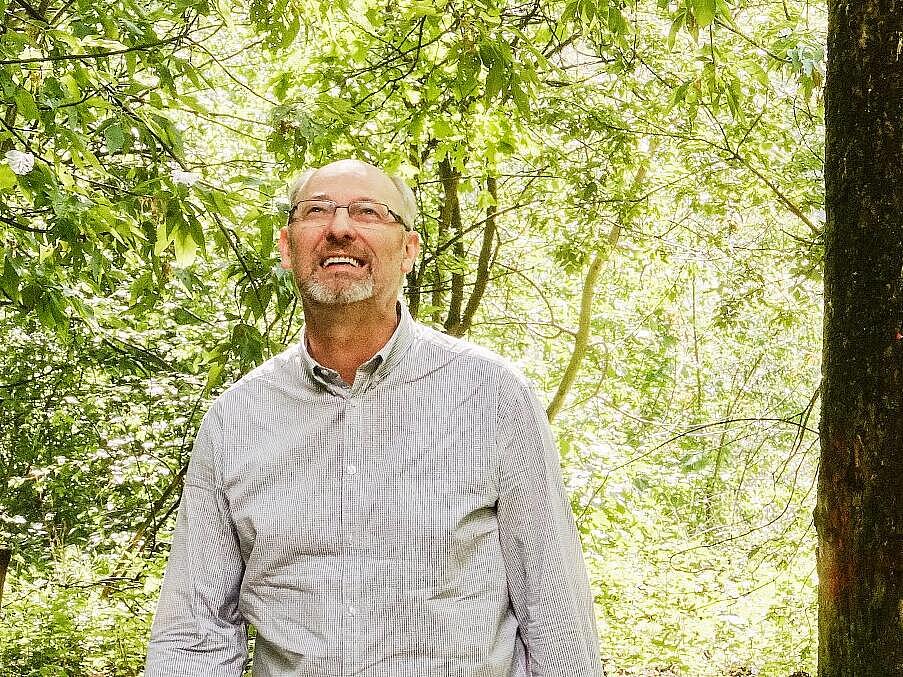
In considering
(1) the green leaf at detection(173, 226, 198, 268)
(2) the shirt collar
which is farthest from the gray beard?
(1) the green leaf at detection(173, 226, 198, 268)

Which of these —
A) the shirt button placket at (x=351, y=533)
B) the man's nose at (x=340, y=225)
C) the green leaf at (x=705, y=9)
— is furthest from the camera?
the green leaf at (x=705, y=9)

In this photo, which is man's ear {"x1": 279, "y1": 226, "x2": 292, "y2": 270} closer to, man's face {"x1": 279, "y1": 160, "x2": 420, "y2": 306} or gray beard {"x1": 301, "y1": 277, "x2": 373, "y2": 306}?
man's face {"x1": 279, "y1": 160, "x2": 420, "y2": 306}

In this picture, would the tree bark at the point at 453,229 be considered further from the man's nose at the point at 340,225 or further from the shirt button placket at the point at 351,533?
the shirt button placket at the point at 351,533

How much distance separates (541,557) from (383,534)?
0.98 ft

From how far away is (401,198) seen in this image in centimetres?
210

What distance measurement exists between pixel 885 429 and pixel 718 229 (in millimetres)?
5812

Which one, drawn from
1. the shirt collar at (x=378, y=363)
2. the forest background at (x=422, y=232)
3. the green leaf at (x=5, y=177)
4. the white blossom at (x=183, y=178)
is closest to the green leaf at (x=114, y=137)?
the forest background at (x=422, y=232)

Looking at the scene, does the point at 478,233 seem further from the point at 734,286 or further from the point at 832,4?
the point at 832,4

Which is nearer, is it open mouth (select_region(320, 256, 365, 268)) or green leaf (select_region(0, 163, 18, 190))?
open mouth (select_region(320, 256, 365, 268))

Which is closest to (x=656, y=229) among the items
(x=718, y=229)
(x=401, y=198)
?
(x=718, y=229)

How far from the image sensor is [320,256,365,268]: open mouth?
195 centimetres

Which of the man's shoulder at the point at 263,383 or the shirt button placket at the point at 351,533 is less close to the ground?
the man's shoulder at the point at 263,383

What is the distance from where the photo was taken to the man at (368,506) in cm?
174

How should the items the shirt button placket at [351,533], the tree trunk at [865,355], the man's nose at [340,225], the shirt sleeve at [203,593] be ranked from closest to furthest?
the shirt button placket at [351,533], the shirt sleeve at [203,593], the man's nose at [340,225], the tree trunk at [865,355]
